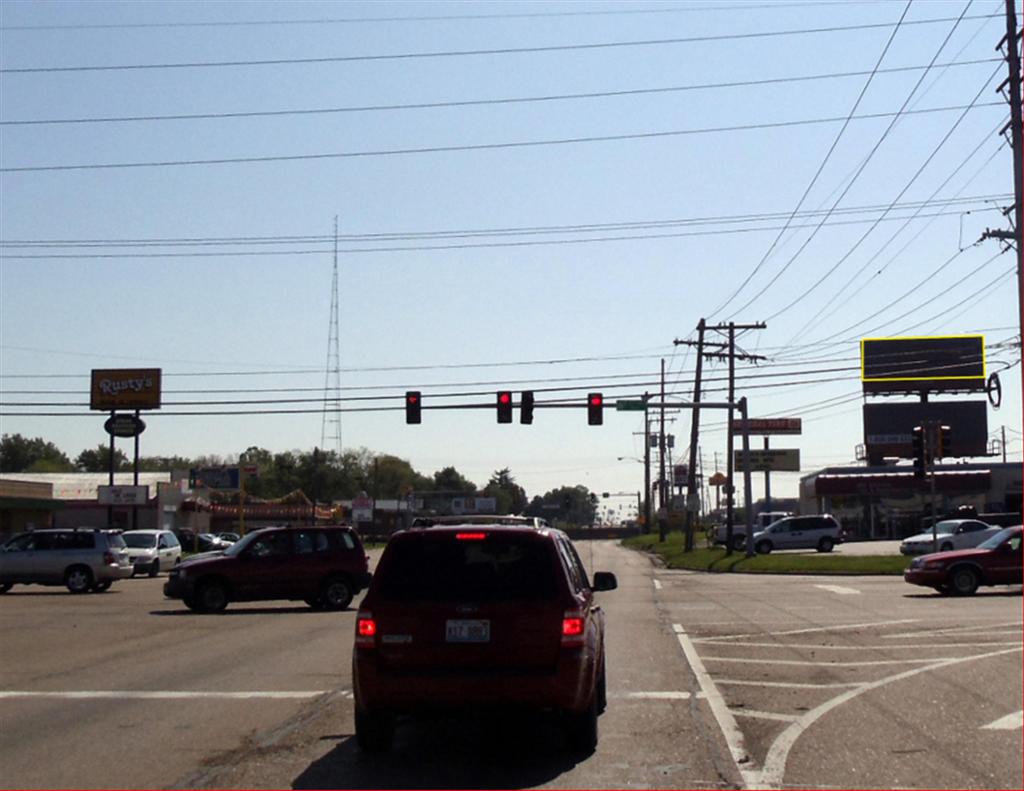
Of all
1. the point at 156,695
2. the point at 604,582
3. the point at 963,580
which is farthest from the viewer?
the point at 963,580

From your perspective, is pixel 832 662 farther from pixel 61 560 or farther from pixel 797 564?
pixel 797 564

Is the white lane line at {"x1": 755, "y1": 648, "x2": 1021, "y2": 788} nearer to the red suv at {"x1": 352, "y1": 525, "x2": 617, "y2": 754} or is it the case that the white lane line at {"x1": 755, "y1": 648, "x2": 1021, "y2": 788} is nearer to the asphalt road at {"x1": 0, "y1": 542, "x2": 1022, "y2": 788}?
the asphalt road at {"x1": 0, "y1": 542, "x2": 1022, "y2": 788}

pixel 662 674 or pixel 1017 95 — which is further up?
pixel 1017 95

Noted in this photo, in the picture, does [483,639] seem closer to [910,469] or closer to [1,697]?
[1,697]

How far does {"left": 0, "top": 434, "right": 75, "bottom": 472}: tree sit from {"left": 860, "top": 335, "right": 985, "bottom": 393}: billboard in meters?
102

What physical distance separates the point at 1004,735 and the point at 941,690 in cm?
269

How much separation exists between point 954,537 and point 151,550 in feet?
92.6

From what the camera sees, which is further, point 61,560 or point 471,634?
point 61,560

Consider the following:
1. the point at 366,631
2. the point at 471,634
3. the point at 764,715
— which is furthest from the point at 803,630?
the point at 366,631

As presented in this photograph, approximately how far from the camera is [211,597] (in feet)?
88.5

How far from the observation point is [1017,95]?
2425cm

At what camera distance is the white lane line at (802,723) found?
9273 millimetres

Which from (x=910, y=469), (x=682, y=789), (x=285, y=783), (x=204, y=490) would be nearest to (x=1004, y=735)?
(x=682, y=789)

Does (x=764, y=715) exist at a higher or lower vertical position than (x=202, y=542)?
higher
